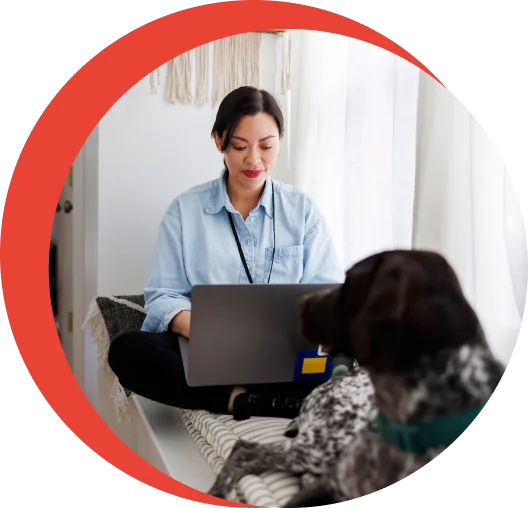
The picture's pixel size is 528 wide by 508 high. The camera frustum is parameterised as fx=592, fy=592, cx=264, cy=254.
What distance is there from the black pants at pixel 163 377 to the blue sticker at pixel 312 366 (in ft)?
0.08

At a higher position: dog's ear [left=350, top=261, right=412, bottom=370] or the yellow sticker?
dog's ear [left=350, top=261, right=412, bottom=370]

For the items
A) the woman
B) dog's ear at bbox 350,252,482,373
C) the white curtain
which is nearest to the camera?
dog's ear at bbox 350,252,482,373

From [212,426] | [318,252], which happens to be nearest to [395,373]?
[212,426]

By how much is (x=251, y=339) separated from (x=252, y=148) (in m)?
0.37

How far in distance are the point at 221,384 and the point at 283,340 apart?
0.46 ft

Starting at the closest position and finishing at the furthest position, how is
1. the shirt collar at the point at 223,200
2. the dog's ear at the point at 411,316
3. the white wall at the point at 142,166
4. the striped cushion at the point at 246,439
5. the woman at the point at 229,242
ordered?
1. the dog's ear at the point at 411,316
2. the striped cushion at the point at 246,439
3. the woman at the point at 229,242
4. the shirt collar at the point at 223,200
5. the white wall at the point at 142,166

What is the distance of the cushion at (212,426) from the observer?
2.29ft

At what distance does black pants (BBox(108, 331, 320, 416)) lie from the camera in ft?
3.04

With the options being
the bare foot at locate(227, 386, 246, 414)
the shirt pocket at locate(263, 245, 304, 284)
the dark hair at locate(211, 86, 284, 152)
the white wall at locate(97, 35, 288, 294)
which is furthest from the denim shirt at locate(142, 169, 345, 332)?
the white wall at locate(97, 35, 288, 294)

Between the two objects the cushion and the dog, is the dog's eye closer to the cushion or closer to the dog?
the dog

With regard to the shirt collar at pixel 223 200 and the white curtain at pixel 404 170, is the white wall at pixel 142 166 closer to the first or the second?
the white curtain at pixel 404 170

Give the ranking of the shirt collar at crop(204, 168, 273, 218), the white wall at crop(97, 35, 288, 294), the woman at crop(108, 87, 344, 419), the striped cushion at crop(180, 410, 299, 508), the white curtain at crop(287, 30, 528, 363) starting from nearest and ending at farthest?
the striped cushion at crop(180, 410, 299, 508), the white curtain at crop(287, 30, 528, 363), the woman at crop(108, 87, 344, 419), the shirt collar at crop(204, 168, 273, 218), the white wall at crop(97, 35, 288, 294)

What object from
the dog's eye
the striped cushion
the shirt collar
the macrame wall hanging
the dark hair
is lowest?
the striped cushion

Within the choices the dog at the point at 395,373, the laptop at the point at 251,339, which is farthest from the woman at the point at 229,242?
the dog at the point at 395,373
